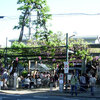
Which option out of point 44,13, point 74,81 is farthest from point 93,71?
point 74,81

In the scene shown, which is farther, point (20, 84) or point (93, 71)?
point (93, 71)

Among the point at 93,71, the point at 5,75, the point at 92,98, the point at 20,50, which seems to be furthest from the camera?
the point at 93,71

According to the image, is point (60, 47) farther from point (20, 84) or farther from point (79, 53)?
point (20, 84)

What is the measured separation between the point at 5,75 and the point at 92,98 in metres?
9.59

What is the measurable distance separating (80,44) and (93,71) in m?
6.09

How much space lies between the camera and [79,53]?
84.8 feet

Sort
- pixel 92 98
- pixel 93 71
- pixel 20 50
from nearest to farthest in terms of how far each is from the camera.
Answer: pixel 92 98 < pixel 20 50 < pixel 93 71

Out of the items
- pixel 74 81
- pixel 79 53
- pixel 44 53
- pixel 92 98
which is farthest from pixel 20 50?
pixel 92 98

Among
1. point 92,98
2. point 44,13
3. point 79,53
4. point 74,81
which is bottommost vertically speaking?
point 92,98

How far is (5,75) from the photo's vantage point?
25.1m

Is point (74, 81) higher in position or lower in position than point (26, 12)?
lower

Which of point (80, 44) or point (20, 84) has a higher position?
point (80, 44)

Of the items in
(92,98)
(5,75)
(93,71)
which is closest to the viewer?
(92,98)

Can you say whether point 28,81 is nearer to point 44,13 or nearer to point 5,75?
point 5,75
